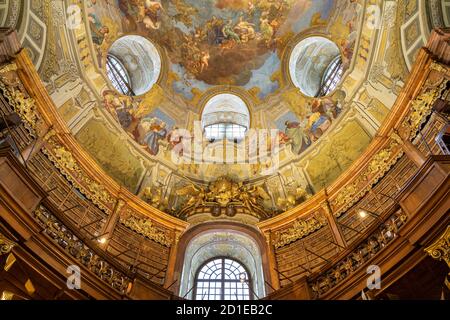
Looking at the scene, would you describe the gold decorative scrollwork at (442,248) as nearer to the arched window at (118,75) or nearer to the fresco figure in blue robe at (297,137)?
the fresco figure in blue robe at (297,137)

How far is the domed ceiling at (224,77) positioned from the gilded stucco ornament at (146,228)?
4.35 feet

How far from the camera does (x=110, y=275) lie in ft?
27.4

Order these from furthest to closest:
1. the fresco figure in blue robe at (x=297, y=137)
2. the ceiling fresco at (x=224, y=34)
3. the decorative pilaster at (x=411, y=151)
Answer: the ceiling fresco at (x=224, y=34)
the fresco figure in blue robe at (x=297, y=137)
the decorative pilaster at (x=411, y=151)

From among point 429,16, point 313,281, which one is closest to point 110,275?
point 313,281

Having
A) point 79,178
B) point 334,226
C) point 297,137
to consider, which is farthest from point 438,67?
point 79,178

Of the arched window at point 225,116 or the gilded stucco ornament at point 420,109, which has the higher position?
the arched window at point 225,116

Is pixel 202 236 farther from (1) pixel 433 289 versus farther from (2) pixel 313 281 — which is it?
(1) pixel 433 289

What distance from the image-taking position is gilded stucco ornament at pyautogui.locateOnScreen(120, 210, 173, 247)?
12.6m

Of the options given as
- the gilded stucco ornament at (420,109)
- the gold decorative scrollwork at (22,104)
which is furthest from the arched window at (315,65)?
the gold decorative scrollwork at (22,104)

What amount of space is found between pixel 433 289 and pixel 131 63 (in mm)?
15839

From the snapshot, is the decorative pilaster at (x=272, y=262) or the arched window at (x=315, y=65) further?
the arched window at (x=315, y=65)

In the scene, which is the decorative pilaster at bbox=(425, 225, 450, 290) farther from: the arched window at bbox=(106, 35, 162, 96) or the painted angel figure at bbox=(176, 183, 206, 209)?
the arched window at bbox=(106, 35, 162, 96)

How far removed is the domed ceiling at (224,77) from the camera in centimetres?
1228

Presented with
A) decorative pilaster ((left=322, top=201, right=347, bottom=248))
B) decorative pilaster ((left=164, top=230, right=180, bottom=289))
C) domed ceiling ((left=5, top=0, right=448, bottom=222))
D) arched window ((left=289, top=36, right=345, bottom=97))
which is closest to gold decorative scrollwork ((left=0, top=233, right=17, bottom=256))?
decorative pilaster ((left=164, top=230, right=180, bottom=289))
